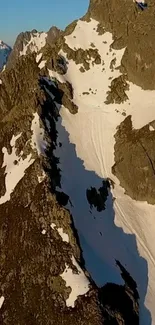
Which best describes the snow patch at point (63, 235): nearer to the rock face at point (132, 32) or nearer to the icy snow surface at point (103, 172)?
the icy snow surface at point (103, 172)

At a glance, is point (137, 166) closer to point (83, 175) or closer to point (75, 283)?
point (83, 175)

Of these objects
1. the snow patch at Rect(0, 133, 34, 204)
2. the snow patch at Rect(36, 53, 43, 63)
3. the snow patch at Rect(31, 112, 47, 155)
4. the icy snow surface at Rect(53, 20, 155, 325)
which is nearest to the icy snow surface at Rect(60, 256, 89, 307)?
the icy snow surface at Rect(53, 20, 155, 325)

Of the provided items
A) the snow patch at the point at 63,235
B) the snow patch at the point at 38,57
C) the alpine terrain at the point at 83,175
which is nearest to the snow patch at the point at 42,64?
the alpine terrain at the point at 83,175

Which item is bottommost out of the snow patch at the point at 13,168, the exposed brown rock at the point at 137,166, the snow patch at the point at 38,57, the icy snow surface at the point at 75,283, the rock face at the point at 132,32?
the icy snow surface at the point at 75,283

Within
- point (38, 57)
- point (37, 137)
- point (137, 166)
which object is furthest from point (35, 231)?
point (38, 57)

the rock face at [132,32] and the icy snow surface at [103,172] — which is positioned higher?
the rock face at [132,32]

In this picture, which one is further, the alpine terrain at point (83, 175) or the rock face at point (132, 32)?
the rock face at point (132, 32)

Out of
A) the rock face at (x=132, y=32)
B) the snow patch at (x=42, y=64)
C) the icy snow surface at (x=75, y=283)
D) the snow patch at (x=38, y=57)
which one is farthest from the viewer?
the snow patch at (x=38, y=57)

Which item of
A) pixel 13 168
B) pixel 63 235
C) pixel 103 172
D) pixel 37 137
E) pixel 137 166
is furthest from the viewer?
pixel 103 172
